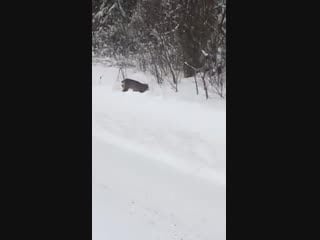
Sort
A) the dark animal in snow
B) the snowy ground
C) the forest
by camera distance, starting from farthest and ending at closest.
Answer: the dark animal in snow
the forest
the snowy ground

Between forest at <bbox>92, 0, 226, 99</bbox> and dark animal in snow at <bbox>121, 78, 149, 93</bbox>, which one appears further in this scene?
dark animal in snow at <bbox>121, 78, 149, 93</bbox>

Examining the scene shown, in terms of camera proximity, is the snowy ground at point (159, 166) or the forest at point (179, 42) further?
the forest at point (179, 42)

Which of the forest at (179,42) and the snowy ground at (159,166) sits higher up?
the forest at (179,42)

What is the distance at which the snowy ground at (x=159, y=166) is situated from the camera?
392 cm

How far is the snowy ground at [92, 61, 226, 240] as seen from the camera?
3918 millimetres

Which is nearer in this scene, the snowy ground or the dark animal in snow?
the snowy ground

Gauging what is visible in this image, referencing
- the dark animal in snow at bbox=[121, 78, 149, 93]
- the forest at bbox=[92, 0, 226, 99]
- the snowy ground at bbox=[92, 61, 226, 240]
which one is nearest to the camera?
the snowy ground at bbox=[92, 61, 226, 240]

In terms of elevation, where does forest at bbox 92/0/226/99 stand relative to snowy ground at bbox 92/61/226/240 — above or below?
above

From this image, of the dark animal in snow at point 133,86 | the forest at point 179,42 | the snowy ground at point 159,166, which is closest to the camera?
the snowy ground at point 159,166

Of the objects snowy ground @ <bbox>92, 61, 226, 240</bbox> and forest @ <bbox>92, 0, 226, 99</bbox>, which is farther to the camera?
forest @ <bbox>92, 0, 226, 99</bbox>

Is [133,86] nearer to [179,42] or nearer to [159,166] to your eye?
[179,42]
